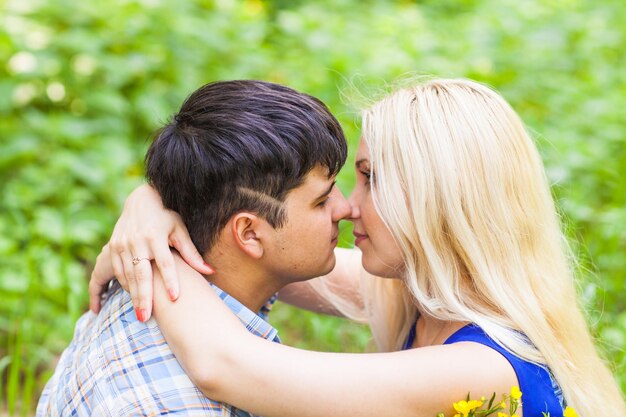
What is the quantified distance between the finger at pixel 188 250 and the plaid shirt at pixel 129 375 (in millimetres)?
92

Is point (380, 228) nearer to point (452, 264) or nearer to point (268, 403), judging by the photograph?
point (452, 264)

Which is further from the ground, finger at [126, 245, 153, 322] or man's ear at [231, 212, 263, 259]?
man's ear at [231, 212, 263, 259]

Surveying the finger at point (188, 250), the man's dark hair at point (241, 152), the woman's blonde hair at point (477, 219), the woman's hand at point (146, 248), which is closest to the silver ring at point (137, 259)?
the woman's hand at point (146, 248)

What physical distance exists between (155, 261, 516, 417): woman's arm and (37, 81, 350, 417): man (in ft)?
0.48

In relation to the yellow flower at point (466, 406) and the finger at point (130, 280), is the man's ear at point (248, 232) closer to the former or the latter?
the finger at point (130, 280)

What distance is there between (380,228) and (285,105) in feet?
1.60

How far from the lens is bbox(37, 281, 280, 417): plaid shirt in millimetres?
2096

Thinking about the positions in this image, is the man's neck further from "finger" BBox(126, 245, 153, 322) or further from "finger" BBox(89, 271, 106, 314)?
"finger" BBox(89, 271, 106, 314)

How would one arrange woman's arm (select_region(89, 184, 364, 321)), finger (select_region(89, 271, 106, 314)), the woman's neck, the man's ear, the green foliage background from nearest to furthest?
1. woman's arm (select_region(89, 184, 364, 321))
2. the man's ear
3. the woman's neck
4. finger (select_region(89, 271, 106, 314))
5. the green foliage background

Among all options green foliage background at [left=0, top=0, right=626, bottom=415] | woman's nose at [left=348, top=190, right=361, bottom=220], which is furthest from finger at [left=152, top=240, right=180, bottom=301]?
green foliage background at [left=0, top=0, right=626, bottom=415]

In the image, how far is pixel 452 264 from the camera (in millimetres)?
2383

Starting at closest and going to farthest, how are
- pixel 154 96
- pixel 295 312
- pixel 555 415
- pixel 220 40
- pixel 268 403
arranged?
pixel 268 403
pixel 555 415
pixel 295 312
pixel 154 96
pixel 220 40

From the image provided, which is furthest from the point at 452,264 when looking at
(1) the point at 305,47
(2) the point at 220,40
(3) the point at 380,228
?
(1) the point at 305,47

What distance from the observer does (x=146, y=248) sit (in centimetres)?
226
